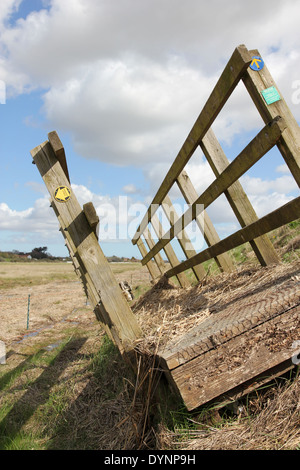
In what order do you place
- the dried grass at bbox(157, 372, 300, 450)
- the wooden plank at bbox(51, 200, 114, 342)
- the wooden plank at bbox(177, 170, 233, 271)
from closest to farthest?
1. the dried grass at bbox(157, 372, 300, 450)
2. the wooden plank at bbox(51, 200, 114, 342)
3. the wooden plank at bbox(177, 170, 233, 271)

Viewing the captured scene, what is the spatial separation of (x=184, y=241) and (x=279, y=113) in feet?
10.1

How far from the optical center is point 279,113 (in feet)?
7.03

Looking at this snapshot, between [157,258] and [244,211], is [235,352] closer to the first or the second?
[244,211]

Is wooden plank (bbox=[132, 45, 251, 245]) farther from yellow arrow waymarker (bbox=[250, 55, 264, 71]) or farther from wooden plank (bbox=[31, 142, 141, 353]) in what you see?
wooden plank (bbox=[31, 142, 141, 353])

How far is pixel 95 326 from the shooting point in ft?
28.3

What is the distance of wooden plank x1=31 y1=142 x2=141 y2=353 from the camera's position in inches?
109

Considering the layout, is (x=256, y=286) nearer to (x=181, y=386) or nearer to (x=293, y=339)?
(x=293, y=339)

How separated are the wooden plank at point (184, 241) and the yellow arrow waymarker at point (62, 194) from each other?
92.3 inches

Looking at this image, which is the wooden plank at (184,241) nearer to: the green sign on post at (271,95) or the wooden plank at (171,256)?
the wooden plank at (171,256)

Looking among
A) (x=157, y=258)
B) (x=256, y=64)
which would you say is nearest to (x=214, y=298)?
(x=256, y=64)

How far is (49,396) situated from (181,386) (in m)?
2.68

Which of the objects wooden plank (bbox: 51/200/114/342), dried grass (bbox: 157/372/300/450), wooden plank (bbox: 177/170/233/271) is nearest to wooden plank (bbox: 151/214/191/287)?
wooden plank (bbox: 51/200/114/342)

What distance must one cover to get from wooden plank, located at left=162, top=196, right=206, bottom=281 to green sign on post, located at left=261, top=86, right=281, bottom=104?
9.64 ft
